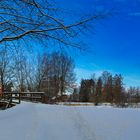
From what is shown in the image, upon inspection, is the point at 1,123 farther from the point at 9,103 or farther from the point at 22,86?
the point at 22,86

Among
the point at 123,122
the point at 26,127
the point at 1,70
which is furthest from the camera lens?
the point at 1,70

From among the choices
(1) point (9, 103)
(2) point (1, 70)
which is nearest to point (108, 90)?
(2) point (1, 70)

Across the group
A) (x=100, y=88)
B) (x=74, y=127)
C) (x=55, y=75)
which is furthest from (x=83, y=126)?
(x=100, y=88)

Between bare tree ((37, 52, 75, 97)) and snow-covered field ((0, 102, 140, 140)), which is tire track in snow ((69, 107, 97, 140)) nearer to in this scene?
snow-covered field ((0, 102, 140, 140))

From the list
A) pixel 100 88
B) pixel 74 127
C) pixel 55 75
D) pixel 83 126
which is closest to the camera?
pixel 74 127

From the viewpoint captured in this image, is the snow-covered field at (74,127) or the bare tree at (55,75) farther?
the bare tree at (55,75)

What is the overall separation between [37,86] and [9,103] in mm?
29468

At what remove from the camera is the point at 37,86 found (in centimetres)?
5241

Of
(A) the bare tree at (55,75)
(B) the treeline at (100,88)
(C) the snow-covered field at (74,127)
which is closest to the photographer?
(C) the snow-covered field at (74,127)

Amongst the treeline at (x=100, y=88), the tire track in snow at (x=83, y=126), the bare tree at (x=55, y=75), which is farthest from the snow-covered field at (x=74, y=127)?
the treeline at (x=100, y=88)

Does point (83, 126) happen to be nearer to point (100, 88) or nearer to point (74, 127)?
point (74, 127)

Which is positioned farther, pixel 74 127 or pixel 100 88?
pixel 100 88

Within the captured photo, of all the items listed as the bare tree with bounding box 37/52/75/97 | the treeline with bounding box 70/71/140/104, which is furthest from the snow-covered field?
the treeline with bounding box 70/71/140/104

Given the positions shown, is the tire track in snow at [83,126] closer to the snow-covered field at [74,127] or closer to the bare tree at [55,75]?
the snow-covered field at [74,127]
